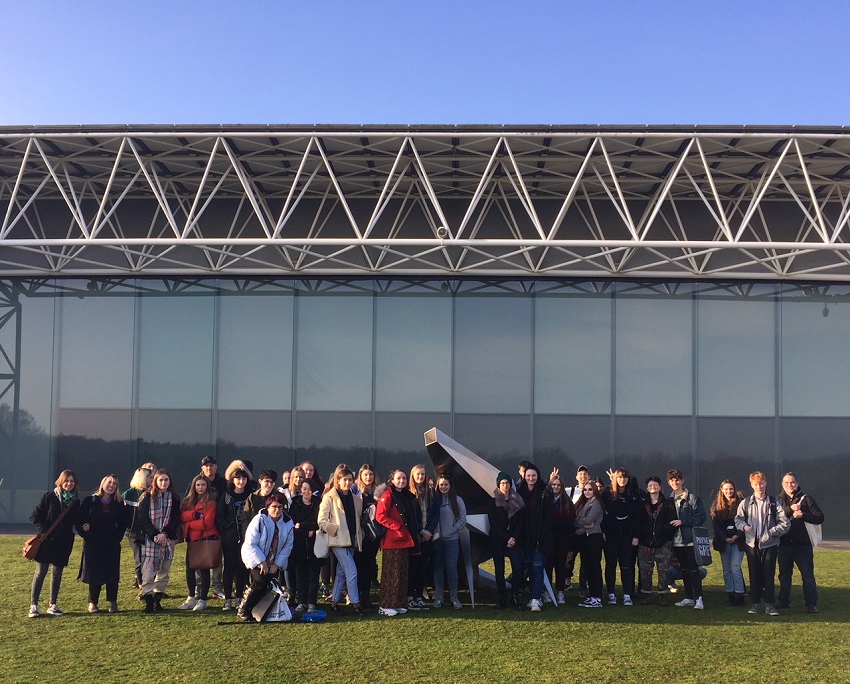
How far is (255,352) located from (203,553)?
982 cm

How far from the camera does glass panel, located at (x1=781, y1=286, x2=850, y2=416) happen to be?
58.0 ft

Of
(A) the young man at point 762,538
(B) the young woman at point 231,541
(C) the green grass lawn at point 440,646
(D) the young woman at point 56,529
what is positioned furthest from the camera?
(A) the young man at point 762,538

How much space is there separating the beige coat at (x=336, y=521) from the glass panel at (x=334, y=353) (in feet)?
30.2

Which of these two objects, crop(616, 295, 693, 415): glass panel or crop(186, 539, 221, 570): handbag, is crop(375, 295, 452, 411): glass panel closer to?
crop(616, 295, 693, 415): glass panel

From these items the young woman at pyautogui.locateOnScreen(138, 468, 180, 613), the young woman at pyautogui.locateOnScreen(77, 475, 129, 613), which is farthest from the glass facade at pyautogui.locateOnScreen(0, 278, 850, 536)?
the young woman at pyautogui.locateOnScreen(77, 475, 129, 613)

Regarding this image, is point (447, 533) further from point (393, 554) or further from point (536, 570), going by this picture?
point (536, 570)

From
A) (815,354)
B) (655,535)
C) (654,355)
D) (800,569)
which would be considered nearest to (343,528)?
(655,535)

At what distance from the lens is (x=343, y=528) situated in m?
8.47

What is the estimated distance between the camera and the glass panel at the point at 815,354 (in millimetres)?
17672

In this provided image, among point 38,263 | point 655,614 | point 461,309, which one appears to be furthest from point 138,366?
point 655,614

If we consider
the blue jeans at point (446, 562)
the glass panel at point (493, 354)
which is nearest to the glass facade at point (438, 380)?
the glass panel at point (493, 354)

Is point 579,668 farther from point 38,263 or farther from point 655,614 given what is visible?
point 38,263

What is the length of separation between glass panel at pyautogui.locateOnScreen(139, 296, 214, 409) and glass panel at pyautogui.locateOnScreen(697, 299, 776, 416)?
34.4 feet

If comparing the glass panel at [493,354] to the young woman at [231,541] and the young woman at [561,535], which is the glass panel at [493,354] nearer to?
the young woman at [561,535]
